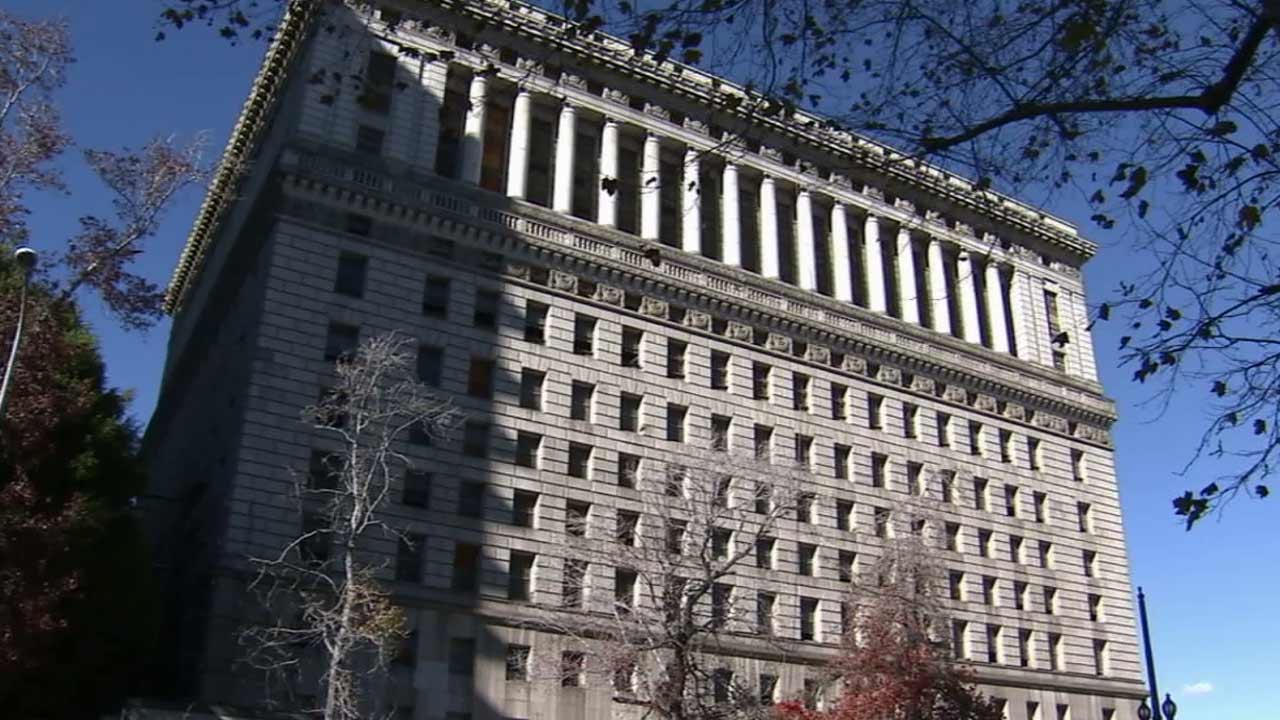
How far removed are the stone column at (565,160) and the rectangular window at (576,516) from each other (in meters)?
13.5

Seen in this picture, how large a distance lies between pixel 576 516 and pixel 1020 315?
34.4 metres

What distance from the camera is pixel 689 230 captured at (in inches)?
2183

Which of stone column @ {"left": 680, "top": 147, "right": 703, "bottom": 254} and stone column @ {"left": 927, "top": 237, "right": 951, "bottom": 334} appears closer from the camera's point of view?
stone column @ {"left": 680, "top": 147, "right": 703, "bottom": 254}

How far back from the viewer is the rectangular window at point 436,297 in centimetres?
4722

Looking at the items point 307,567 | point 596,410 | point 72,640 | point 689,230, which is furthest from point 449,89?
point 72,640

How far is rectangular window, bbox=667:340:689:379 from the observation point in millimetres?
52406

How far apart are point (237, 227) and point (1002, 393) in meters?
40.8

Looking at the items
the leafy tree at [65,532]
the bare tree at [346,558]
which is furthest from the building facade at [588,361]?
the leafy tree at [65,532]

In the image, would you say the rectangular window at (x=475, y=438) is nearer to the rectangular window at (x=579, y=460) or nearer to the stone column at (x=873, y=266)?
the rectangular window at (x=579, y=460)

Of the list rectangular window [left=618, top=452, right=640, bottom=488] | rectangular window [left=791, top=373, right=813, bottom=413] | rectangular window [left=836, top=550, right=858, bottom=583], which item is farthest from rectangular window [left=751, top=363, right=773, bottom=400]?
rectangular window [left=836, top=550, right=858, bottom=583]

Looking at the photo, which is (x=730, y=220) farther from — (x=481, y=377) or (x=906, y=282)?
(x=481, y=377)

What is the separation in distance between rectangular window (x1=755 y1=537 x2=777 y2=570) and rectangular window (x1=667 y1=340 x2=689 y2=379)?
8164mm

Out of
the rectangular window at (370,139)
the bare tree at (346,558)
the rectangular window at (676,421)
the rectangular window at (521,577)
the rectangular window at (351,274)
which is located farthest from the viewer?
the rectangular window at (676,421)

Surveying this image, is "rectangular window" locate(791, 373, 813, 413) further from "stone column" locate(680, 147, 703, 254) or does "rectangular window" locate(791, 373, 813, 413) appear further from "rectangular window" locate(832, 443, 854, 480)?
"stone column" locate(680, 147, 703, 254)
